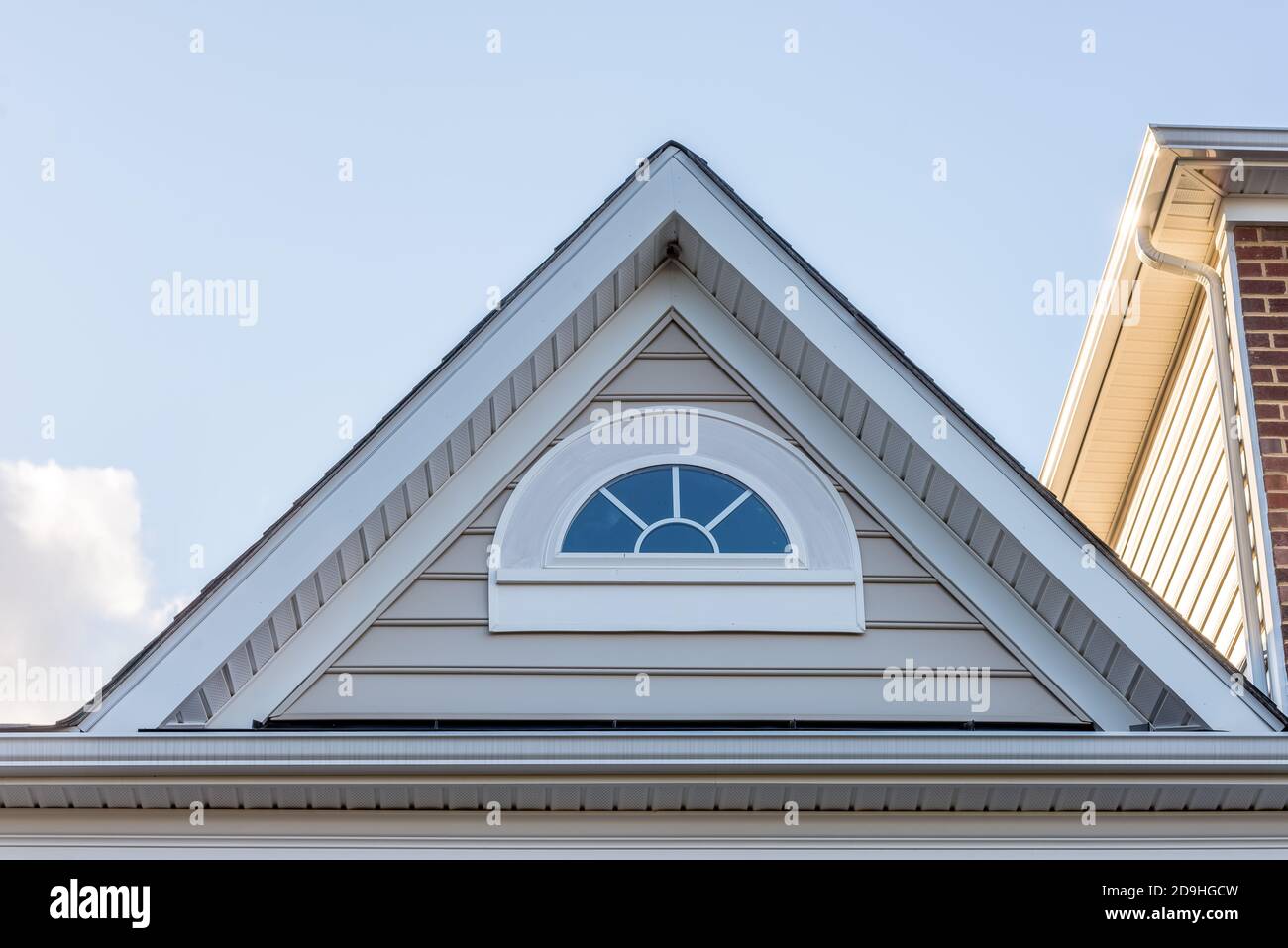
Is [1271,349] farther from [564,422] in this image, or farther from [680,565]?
[564,422]

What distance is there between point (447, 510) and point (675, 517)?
891 millimetres

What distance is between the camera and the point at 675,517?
6266mm

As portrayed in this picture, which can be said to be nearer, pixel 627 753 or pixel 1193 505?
pixel 627 753

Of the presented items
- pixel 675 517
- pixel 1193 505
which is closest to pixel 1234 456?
pixel 1193 505

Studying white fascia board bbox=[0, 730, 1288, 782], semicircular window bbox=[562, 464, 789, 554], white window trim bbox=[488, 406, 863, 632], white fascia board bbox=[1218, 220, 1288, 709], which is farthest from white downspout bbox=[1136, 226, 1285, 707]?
semicircular window bbox=[562, 464, 789, 554]

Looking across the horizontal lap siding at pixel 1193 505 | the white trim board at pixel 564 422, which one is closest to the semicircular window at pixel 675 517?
the white trim board at pixel 564 422

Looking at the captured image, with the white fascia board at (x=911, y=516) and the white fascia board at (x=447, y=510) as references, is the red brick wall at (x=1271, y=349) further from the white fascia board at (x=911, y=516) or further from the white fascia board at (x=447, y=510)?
the white fascia board at (x=447, y=510)

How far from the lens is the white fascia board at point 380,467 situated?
547cm

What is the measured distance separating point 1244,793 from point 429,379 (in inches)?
130

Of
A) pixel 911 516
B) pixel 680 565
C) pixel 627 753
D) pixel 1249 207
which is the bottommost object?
pixel 627 753

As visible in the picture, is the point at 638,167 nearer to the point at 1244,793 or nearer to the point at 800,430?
the point at 800,430

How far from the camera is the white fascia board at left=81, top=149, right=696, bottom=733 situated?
5.47 meters
